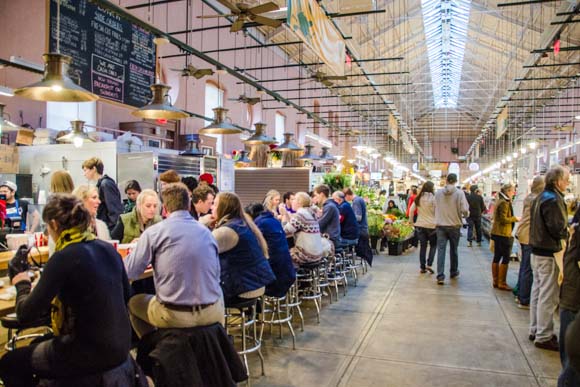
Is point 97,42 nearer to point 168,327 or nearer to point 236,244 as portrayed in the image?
point 236,244

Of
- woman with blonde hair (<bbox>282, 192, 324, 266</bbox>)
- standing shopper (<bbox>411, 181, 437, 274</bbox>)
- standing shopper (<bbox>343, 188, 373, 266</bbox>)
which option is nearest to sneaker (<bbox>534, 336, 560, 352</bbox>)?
woman with blonde hair (<bbox>282, 192, 324, 266</bbox>)

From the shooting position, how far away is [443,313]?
5.48 metres

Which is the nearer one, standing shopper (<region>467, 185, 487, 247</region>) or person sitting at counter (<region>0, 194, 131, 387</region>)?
person sitting at counter (<region>0, 194, 131, 387</region>)

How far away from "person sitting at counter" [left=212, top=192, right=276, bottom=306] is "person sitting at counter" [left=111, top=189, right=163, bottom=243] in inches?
29.2

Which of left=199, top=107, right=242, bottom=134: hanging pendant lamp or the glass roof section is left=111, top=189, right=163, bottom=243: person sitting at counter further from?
the glass roof section

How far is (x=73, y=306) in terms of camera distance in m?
1.99

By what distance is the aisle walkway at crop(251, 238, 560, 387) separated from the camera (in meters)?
3.63

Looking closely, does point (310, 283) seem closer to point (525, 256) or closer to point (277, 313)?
point (277, 313)

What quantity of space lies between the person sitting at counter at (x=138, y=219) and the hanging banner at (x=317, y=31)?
203 centimetres

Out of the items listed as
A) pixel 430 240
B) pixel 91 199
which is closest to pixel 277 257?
A: pixel 91 199

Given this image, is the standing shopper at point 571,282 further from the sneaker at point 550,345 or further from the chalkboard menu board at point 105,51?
the chalkboard menu board at point 105,51

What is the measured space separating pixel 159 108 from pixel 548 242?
11.8 feet

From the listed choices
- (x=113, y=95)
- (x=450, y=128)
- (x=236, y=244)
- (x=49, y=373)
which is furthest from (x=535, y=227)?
(x=450, y=128)

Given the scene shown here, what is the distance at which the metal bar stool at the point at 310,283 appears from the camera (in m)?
5.25
